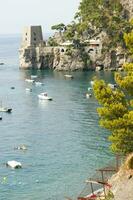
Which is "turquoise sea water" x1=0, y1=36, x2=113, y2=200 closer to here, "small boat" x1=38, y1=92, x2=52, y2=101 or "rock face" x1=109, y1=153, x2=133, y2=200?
"small boat" x1=38, y1=92, x2=52, y2=101

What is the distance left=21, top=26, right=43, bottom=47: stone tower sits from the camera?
164000 mm

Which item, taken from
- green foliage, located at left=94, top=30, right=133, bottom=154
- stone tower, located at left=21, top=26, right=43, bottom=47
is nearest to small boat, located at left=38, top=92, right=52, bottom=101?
stone tower, located at left=21, top=26, right=43, bottom=47

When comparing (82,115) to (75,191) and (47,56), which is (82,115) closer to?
(75,191)

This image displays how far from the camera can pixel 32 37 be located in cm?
16438

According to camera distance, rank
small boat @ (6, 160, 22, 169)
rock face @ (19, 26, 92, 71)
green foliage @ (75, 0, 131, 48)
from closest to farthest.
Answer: small boat @ (6, 160, 22, 169) < green foliage @ (75, 0, 131, 48) < rock face @ (19, 26, 92, 71)

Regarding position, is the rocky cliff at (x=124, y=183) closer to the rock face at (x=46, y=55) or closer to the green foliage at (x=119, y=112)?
the green foliage at (x=119, y=112)

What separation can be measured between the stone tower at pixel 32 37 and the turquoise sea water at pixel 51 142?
42894mm

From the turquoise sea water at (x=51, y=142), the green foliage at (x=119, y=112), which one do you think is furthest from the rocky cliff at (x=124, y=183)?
the turquoise sea water at (x=51, y=142)

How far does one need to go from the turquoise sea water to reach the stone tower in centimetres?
4289

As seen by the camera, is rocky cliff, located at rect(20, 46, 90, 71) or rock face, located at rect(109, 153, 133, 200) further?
rocky cliff, located at rect(20, 46, 90, 71)

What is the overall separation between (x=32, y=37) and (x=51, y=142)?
9681cm

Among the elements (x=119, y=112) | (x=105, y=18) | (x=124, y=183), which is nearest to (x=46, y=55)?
(x=105, y=18)

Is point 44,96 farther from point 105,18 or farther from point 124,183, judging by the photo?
point 124,183

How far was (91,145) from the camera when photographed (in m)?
67.5
